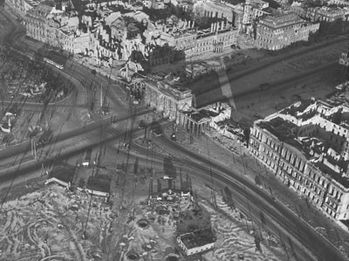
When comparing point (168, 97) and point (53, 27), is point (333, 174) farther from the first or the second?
point (53, 27)

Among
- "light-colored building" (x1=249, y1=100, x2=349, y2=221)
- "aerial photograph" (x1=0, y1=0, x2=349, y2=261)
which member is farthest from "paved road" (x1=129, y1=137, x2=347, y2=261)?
"light-colored building" (x1=249, y1=100, x2=349, y2=221)

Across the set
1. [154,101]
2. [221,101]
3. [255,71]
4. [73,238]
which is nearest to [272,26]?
[255,71]

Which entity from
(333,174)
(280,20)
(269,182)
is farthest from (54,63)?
(333,174)

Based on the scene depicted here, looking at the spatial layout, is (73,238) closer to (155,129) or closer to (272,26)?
(155,129)

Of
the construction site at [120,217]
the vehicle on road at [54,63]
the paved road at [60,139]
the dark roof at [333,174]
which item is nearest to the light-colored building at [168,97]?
the paved road at [60,139]

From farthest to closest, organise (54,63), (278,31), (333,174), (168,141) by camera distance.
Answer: (278,31) < (54,63) < (168,141) < (333,174)
